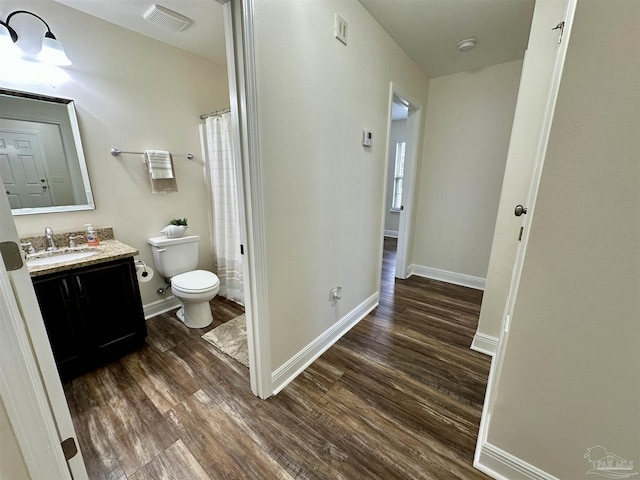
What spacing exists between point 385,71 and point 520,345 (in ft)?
7.02

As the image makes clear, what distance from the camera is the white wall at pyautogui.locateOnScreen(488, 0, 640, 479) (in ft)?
2.34

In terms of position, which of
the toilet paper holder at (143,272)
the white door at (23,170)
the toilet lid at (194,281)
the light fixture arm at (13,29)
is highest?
the light fixture arm at (13,29)

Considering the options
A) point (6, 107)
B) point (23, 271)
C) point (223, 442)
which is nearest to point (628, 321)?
point (223, 442)

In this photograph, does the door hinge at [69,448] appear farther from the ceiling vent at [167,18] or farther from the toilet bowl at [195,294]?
the ceiling vent at [167,18]

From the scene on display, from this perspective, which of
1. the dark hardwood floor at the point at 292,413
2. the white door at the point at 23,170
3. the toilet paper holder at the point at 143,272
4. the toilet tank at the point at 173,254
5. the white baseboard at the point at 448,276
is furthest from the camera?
the white baseboard at the point at 448,276

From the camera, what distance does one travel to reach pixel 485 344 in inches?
77.2

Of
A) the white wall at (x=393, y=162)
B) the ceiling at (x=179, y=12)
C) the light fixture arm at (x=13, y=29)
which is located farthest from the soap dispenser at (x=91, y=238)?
the white wall at (x=393, y=162)

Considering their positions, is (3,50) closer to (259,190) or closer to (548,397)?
(259,190)

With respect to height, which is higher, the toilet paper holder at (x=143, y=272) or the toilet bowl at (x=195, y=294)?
the toilet paper holder at (x=143, y=272)

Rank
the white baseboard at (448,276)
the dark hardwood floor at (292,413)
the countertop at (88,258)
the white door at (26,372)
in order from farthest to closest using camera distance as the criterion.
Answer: the white baseboard at (448,276) → the countertop at (88,258) → the dark hardwood floor at (292,413) → the white door at (26,372)

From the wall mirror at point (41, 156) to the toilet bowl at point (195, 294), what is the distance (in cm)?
91

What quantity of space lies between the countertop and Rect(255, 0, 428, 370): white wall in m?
1.14

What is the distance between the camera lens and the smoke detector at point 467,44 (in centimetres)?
212

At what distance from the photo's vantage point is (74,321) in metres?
1.59
